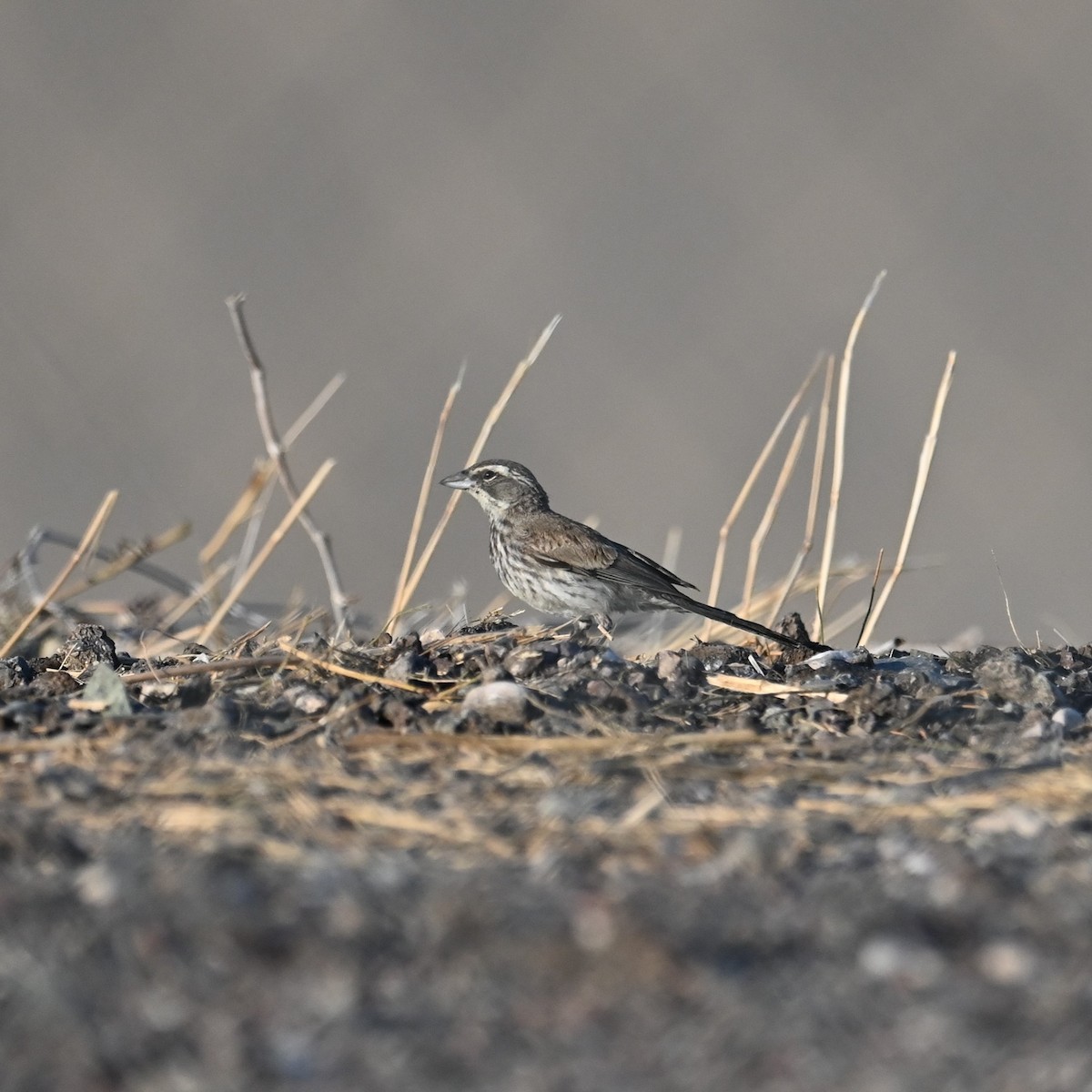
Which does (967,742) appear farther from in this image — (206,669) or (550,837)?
→ (206,669)

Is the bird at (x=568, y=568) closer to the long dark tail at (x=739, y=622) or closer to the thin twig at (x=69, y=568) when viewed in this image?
the long dark tail at (x=739, y=622)

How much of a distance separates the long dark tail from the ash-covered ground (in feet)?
2.70

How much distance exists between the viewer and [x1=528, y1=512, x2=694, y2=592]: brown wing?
23.8 feet

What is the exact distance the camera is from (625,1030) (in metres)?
2.34

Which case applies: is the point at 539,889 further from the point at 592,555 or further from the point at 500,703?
the point at 592,555

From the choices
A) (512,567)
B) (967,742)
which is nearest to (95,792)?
(967,742)

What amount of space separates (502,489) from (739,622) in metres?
2.51

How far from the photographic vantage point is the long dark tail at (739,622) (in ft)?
17.0

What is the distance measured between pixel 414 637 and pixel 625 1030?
2.45 m

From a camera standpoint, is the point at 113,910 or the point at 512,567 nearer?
the point at 113,910

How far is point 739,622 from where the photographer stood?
225 inches

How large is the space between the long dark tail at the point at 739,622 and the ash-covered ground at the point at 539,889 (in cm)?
82

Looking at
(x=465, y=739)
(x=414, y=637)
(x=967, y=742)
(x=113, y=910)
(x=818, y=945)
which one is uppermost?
(x=967, y=742)

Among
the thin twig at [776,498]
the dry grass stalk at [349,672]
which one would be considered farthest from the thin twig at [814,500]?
the dry grass stalk at [349,672]
